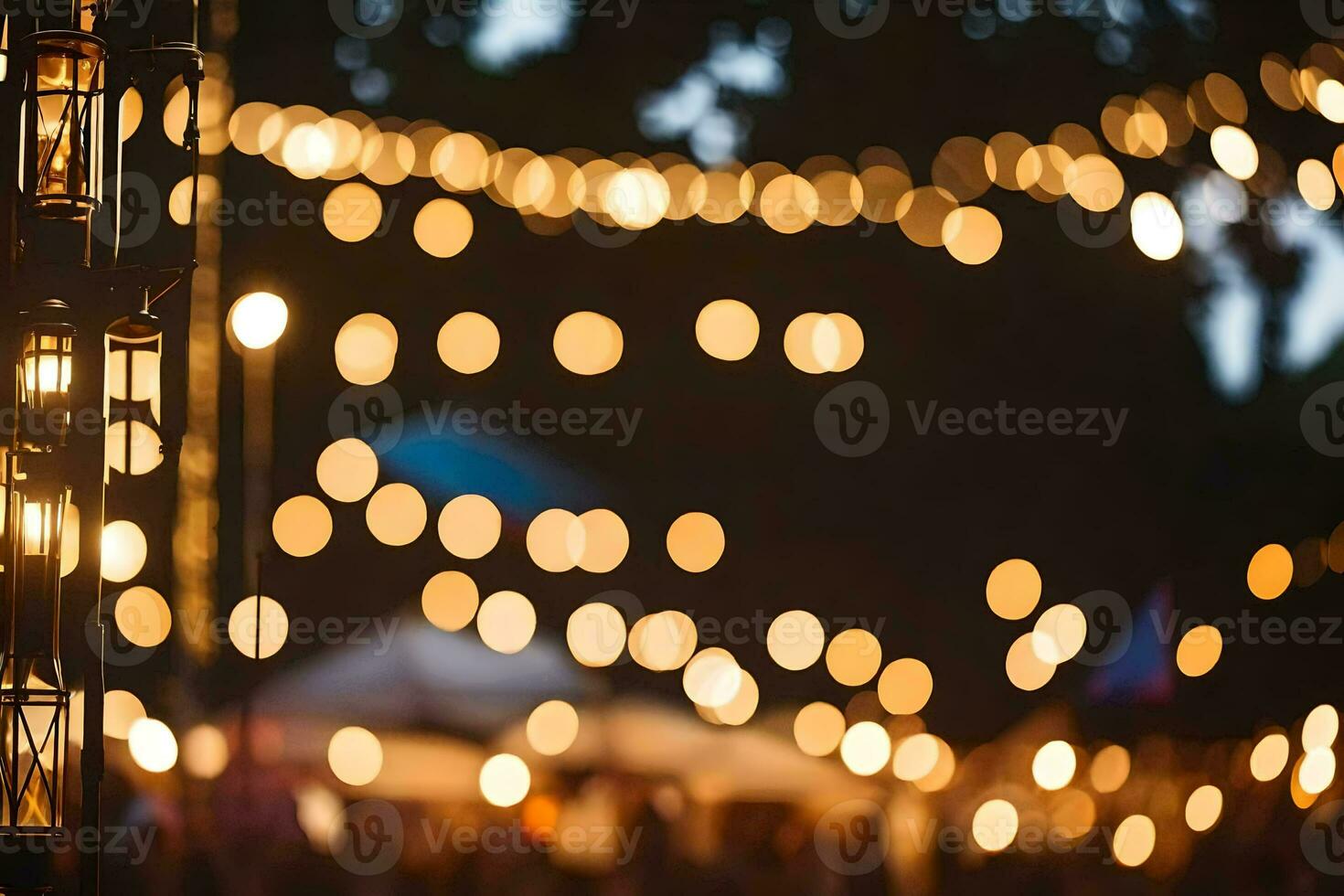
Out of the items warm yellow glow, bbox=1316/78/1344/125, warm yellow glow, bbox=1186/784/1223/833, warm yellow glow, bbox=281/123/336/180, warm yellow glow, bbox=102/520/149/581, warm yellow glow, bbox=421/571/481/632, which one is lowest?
warm yellow glow, bbox=1186/784/1223/833

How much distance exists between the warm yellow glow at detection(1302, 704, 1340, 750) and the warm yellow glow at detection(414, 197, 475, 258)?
96.1 inches

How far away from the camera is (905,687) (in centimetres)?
345

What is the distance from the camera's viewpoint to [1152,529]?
3.58 metres

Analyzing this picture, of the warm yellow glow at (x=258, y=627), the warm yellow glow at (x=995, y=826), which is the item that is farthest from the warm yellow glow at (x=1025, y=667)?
the warm yellow glow at (x=258, y=627)

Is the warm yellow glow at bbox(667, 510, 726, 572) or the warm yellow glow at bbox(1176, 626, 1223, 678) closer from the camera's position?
the warm yellow glow at bbox(667, 510, 726, 572)

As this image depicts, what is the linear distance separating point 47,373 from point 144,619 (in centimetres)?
90

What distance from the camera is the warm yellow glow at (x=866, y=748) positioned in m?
3.42

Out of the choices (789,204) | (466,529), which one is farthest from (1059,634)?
(466,529)

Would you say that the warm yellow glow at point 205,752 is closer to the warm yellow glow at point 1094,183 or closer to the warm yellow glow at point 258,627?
the warm yellow glow at point 258,627

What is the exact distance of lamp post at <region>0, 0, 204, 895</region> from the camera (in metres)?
2.64

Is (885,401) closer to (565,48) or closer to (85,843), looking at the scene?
(565,48)

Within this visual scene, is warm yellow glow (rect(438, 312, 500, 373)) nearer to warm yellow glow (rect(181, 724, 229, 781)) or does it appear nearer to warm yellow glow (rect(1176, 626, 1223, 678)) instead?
warm yellow glow (rect(181, 724, 229, 781))

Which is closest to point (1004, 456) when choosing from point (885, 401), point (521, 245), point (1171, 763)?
point (885, 401)

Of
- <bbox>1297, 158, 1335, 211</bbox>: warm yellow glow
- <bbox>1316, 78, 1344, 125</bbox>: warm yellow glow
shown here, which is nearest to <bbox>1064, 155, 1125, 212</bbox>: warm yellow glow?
<bbox>1297, 158, 1335, 211</bbox>: warm yellow glow
